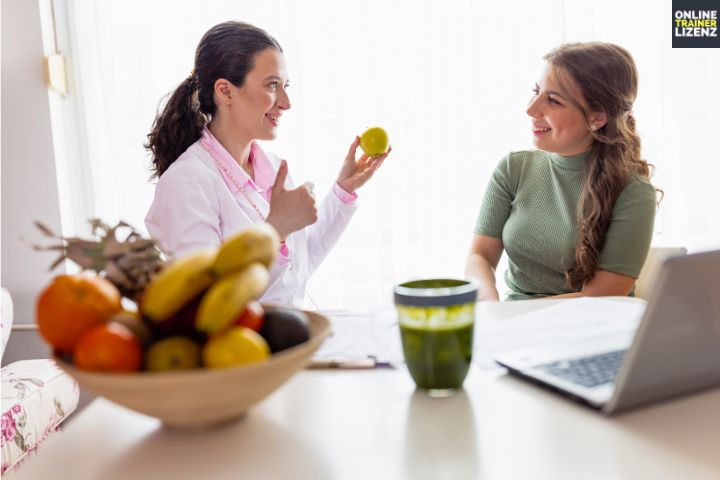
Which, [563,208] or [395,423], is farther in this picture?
[563,208]

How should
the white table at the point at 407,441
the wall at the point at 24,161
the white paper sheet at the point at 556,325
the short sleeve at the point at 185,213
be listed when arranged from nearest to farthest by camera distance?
1. the white table at the point at 407,441
2. the white paper sheet at the point at 556,325
3. the short sleeve at the point at 185,213
4. the wall at the point at 24,161

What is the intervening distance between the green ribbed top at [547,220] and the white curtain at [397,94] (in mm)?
738

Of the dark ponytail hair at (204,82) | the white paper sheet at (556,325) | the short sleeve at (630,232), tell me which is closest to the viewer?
the white paper sheet at (556,325)

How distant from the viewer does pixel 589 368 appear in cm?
86

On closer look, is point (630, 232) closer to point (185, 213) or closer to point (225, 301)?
point (185, 213)

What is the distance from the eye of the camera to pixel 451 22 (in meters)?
2.77

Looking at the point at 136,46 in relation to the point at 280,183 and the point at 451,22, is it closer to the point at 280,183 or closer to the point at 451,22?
the point at 451,22

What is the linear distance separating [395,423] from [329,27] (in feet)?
7.43

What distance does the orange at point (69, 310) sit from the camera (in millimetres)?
698

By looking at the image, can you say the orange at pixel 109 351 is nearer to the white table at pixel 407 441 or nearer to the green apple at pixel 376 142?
the white table at pixel 407 441

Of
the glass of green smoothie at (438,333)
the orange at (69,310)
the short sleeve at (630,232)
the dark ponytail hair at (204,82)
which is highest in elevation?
the dark ponytail hair at (204,82)

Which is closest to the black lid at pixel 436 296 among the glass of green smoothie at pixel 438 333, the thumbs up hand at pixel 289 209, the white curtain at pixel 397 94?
the glass of green smoothie at pixel 438 333

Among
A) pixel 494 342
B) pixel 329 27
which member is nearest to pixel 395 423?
pixel 494 342

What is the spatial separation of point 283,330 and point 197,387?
0.44 feet
